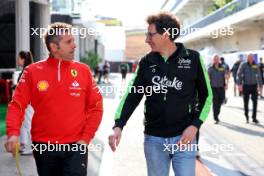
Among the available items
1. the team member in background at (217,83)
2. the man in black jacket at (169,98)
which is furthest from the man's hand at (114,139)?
the team member in background at (217,83)

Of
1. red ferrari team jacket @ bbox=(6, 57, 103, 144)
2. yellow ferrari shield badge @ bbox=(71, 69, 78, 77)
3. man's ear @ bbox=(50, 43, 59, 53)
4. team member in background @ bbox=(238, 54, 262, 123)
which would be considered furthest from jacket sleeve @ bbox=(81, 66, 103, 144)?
team member in background @ bbox=(238, 54, 262, 123)

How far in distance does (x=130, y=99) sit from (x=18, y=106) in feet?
2.96

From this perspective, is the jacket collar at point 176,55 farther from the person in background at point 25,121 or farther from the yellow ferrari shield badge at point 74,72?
the person in background at point 25,121

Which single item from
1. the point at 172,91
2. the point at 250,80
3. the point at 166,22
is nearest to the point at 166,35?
the point at 166,22

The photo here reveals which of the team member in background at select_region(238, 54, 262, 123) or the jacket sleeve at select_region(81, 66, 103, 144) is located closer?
the jacket sleeve at select_region(81, 66, 103, 144)

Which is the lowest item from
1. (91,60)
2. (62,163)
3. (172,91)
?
(62,163)

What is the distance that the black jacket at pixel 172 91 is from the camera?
154 inches

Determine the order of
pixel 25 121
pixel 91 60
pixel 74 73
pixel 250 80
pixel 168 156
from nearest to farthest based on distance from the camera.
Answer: pixel 168 156
pixel 74 73
pixel 25 121
pixel 250 80
pixel 91 60

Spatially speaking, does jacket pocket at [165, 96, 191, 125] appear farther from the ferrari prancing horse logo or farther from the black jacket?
the ferrari prancing horse logo

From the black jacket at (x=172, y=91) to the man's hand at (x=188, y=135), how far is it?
0.05m

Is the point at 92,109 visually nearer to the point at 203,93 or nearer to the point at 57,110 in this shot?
the point at 57,110

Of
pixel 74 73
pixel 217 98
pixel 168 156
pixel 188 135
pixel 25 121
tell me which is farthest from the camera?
pixel 217 98

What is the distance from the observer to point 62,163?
403 cm

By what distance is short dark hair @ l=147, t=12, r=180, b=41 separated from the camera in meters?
3.98
